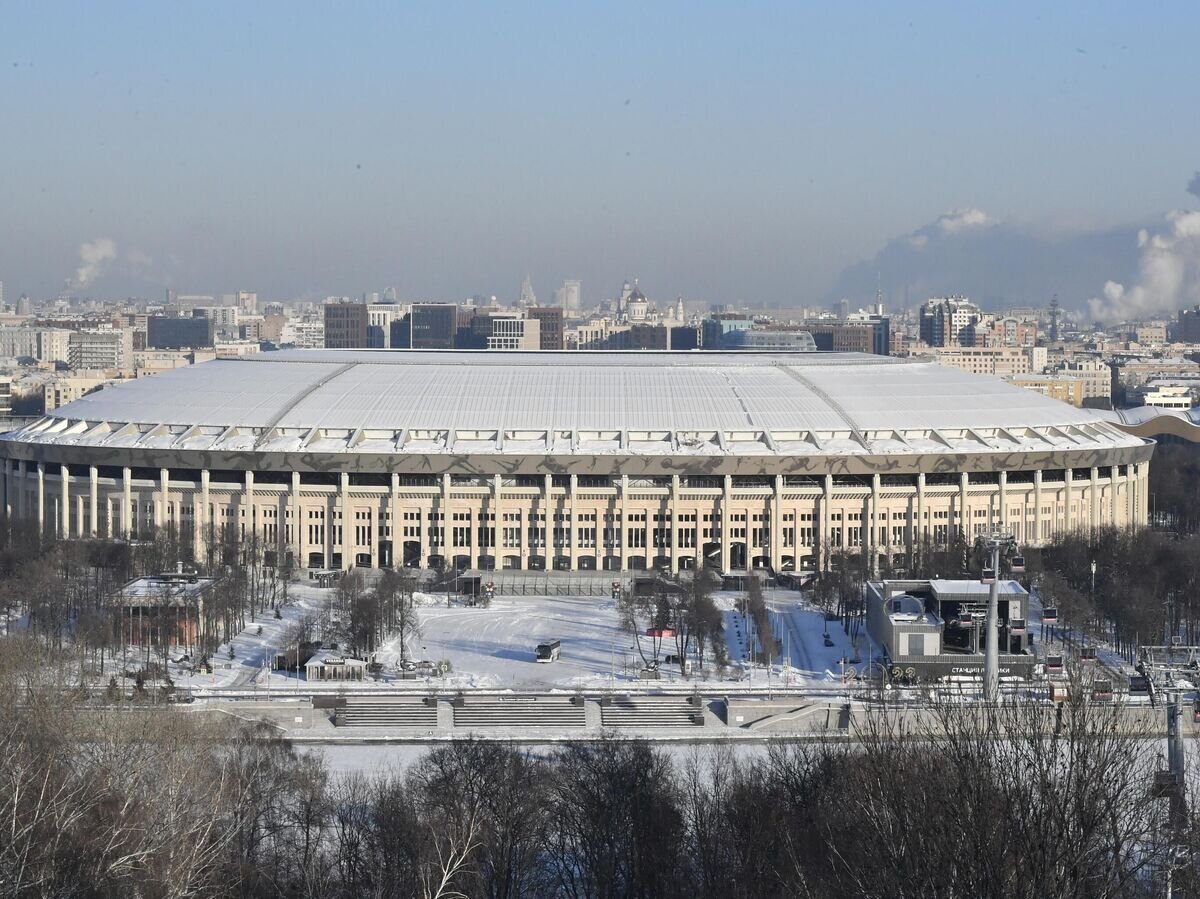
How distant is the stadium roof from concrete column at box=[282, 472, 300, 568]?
45.5 inches

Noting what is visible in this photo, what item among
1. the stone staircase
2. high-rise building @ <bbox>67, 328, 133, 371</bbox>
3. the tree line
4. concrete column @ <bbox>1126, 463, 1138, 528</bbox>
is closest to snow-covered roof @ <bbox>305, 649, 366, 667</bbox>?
the stone staircase

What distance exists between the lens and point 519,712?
42.7 meters

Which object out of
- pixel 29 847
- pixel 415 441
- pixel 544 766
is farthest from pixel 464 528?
pixel 29 847

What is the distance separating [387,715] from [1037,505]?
3315 centimetres

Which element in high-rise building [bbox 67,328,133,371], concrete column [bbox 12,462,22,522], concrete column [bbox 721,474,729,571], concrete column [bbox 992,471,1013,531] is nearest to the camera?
concrete column [bbox 721,474,729,571]

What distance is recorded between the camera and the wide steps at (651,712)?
42344 mm

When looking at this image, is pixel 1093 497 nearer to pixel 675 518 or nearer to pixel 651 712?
pixel 675 518

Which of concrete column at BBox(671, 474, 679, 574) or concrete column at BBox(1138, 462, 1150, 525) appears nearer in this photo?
concrete column at BBox(671, 474, 679, 574)

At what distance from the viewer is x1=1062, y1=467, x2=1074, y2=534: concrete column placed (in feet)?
232

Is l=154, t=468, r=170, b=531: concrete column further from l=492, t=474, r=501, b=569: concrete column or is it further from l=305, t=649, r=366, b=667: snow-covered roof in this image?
l=305, t=649, r=366, b=667: snow-covered roof

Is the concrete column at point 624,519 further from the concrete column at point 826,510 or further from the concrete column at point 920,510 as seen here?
the concrete column at point 920,510

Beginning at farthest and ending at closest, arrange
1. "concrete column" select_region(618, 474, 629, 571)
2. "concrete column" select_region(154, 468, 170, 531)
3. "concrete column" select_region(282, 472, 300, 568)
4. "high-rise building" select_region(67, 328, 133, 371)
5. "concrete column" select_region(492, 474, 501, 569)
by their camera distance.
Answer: "high-rise building" select_region(67, 328, 133, 371) < "concrete column" select_region(154, 468, 170, 531) < "concrete column" select_region(282, 472, 300, 568) < "concrete column" select_region(492, 474, 501, 569) < "concrete column" select_region(618, 474, 629, 571)

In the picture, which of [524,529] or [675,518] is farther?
[524,529]

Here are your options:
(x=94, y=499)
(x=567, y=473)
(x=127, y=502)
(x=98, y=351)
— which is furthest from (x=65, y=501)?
(x=98, y=351)
